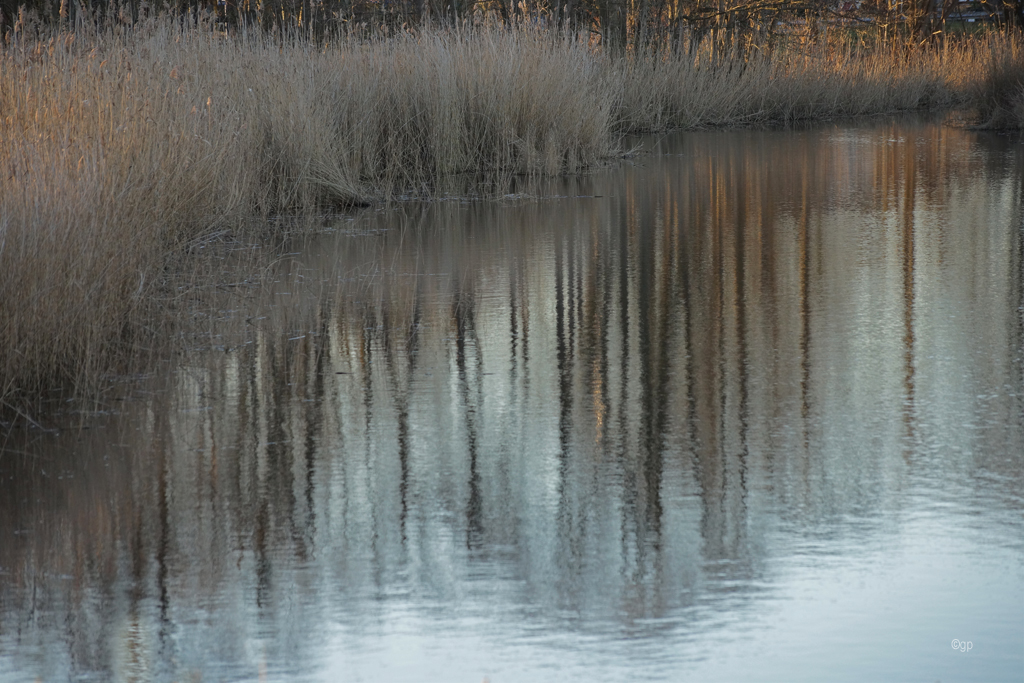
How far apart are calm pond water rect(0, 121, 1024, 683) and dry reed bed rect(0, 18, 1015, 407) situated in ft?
1.46

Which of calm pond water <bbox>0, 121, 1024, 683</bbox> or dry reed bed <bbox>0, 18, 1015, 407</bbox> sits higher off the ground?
dry reed bed <bbox>0, 18, 1015, 407</bbox>

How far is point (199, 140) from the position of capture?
791 centimetres

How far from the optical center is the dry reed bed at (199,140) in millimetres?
4770

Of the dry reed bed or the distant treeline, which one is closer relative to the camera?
the dry reed bed

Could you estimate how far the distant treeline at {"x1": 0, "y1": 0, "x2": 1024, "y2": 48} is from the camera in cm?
1543

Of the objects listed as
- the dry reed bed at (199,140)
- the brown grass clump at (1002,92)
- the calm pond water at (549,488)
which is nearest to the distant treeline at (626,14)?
the dry reed bed at (199,140)

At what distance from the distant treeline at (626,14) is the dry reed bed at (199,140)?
129 cm

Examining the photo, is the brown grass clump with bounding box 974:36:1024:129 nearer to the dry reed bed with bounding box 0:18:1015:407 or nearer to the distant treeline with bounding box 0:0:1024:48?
the distant treeline with bounding box 0:0:1024:48

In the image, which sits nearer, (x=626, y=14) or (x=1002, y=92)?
(x=1002, y=92)

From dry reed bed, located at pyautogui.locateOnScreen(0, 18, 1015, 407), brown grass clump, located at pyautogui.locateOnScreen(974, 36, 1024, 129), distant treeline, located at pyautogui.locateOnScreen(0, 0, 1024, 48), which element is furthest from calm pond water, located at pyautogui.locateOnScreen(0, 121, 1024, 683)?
brown grass clump, located at pyautogui.locateOnScreen(974, 36, 1024, 129)

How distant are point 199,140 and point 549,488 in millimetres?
5025

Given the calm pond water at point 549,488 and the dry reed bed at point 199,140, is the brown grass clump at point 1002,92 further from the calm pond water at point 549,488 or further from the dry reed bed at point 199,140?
the calm pond water at point 549,488

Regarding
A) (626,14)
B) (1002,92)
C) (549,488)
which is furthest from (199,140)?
(1002,92)

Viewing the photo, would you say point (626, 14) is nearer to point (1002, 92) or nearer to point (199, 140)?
point (1002, 92)
